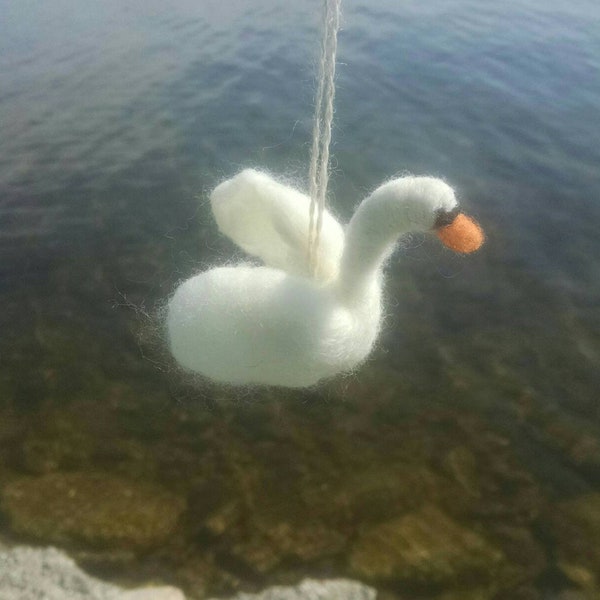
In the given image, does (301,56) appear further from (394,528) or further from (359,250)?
(394,528)

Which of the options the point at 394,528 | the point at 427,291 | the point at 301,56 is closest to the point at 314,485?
the point at 394,528

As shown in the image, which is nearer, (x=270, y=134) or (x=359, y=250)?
(x=359, y=250)

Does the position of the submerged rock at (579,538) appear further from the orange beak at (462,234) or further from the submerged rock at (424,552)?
the orange beak at (462,234)

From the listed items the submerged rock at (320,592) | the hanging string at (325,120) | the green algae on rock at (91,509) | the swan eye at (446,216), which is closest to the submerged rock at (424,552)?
the submerged rock at (320,592)

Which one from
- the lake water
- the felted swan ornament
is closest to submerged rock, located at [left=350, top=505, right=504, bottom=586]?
the lake water

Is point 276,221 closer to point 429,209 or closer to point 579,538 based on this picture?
point 429,209

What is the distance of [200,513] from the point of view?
2.88m

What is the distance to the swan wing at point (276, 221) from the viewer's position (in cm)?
293

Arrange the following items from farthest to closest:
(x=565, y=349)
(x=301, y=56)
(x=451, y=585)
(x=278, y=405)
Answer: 1. (x=301, y=56)
2. (x=565, y=349)
3. (x=278, y=405)
4. (x=451, y=585)

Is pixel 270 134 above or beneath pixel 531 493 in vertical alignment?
above

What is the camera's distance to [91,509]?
114 inches

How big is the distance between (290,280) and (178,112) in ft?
14.5

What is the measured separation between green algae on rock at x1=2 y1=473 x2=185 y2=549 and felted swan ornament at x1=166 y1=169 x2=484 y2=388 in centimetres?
73

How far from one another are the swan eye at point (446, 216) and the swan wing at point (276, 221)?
67 centimetres
